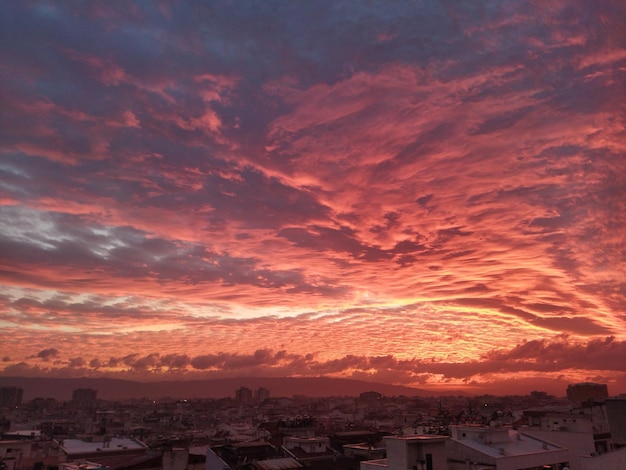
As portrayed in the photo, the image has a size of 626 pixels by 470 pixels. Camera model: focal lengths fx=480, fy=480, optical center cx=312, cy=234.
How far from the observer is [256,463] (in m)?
44.6

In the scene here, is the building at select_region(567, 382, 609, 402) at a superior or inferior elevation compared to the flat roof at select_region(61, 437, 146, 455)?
superior

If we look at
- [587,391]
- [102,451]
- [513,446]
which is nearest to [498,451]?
[513,446]

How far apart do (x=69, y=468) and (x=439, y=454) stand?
28774 millimetres

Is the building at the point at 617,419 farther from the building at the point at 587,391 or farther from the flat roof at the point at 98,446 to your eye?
the building at the point at 587,391

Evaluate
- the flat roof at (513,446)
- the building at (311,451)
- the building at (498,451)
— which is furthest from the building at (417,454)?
the building at (311,451)

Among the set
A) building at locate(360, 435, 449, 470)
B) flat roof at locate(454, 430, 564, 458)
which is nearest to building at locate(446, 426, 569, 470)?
flat roof at locate(454, 430, 564, 458)

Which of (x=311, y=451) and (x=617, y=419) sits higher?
(x=617, y=419)

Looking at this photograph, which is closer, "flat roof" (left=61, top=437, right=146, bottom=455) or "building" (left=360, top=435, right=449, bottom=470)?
"building" (left=360, top=435, right=449, bottom=470)

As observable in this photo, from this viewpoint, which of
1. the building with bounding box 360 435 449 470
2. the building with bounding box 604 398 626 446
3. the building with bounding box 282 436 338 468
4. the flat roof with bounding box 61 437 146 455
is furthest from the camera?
the flat roof with bounding box 61 437 146 455

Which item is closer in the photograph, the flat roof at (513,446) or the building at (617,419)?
the flat roof at (513,446)

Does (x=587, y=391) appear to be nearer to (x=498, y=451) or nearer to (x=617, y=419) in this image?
(x=617, y=419)

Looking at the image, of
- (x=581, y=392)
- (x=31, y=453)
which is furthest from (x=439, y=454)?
(x=581, y=392)

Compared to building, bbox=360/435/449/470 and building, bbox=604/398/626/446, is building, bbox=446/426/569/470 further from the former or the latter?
building, bbox=604/398/626/446

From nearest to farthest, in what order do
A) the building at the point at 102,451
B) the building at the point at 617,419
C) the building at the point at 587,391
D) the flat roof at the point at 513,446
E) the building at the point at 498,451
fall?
the building at the point at 498,451
the flat roof at the point at 513,446
the building at the point at 617,419
the building at the point at 102,451
the building at the point at 587,391
